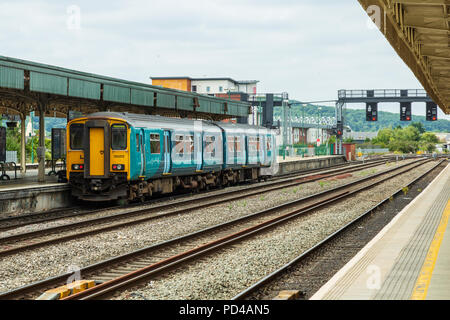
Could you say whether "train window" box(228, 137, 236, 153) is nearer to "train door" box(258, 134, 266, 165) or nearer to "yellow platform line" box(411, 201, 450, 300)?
"train door" box(258, 134, 266, 165)

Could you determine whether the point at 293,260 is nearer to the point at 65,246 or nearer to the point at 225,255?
the point at 225,255

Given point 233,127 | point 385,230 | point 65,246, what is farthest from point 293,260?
point 233,127

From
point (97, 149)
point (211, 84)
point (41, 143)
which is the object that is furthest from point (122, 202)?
point (211, 84)

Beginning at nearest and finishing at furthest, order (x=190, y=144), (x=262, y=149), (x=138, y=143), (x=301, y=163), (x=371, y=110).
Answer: (x=138, y=143)
(x=190, y=144)
(x=262, y=149)
(x=301, y=163)
(x=371, y=110)

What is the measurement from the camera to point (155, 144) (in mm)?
20266

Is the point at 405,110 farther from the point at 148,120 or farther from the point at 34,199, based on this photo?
the point at 34,199

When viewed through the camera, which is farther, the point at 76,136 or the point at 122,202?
the point at 122,202

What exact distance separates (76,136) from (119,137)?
1.72 m

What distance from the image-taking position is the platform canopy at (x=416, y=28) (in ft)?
34.8

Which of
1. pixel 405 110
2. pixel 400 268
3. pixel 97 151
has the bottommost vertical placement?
pixel 400 268

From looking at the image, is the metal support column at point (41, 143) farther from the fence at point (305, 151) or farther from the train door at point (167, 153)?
the fence at point (305, 151)

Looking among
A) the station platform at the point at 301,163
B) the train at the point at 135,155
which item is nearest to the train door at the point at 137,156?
the train at the point at 135,155

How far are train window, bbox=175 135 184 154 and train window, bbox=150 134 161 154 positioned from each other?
1.36m
